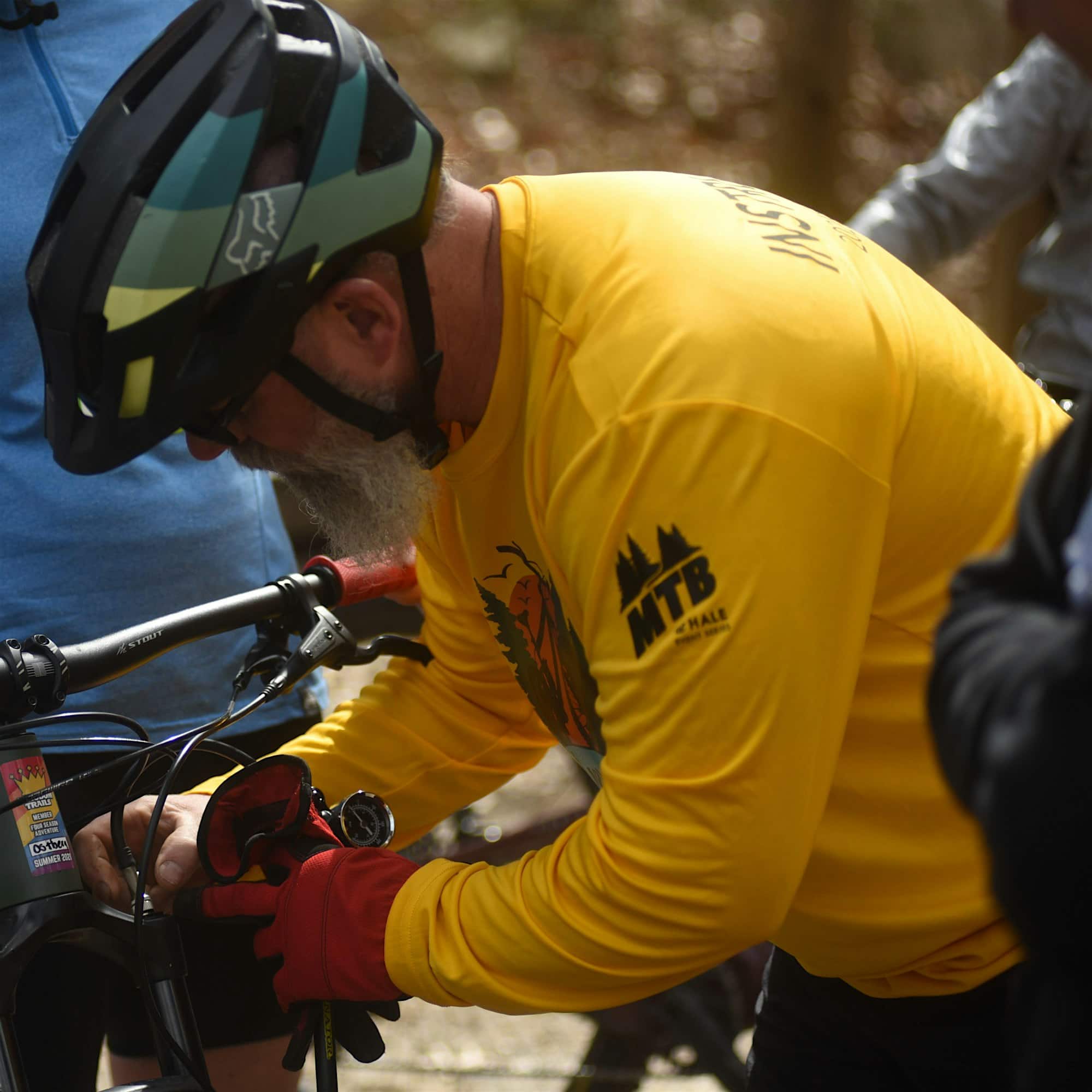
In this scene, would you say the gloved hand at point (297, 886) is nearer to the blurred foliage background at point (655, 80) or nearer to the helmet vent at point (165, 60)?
the helmet vent at point (165, 60)

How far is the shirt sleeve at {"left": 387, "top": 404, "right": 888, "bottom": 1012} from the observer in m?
1.28

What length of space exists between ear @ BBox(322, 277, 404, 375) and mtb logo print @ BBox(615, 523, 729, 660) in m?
0.42

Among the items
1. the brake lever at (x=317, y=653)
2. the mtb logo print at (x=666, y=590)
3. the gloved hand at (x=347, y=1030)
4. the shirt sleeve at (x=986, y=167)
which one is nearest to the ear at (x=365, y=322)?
the mtb logo print at (x=666, y=590)

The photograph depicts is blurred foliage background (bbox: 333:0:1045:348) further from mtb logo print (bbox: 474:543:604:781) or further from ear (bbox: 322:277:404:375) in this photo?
ear (bbox: 322:277:404:375)

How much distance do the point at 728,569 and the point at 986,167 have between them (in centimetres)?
240

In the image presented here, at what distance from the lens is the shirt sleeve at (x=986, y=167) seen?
3.08 meters

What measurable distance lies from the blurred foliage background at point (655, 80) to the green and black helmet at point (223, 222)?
824 centimetres

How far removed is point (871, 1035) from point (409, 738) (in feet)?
2.67

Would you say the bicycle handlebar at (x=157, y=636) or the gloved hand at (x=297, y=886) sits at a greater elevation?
the bicycle handlebar at (x=157, y=636)

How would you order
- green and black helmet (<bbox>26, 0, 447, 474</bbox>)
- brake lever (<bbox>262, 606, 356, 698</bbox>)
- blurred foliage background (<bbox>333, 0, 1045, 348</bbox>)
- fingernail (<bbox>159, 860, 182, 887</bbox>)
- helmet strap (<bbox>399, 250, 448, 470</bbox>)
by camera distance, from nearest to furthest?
1. green and black helmet (<bbox>26, 0, 447, 474</bbox>)
2. helmet strap (<bbox>399, 250, 448, 470</bbox>)
3. fingernail (<bbox>159, 860, 182, 887</bbox>)
4. brake lever (<bbox>262, 606, 356, 698</bbox>)
5. blurred foliage background (<bbox>333, 0, 1045, 348</bbox>)

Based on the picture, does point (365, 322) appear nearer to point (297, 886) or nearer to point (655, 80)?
point (297, 886)

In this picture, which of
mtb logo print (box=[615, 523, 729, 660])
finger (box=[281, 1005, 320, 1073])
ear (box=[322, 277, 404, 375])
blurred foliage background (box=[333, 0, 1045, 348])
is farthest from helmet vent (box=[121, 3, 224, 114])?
blurred foliage background (box=[333, 0, 1045, 348])

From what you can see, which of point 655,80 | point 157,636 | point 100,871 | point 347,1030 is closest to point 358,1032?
point 347,1030

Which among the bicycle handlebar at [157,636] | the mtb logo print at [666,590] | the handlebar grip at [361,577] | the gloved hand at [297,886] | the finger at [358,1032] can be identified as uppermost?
the mtb logo print at [666,590]
